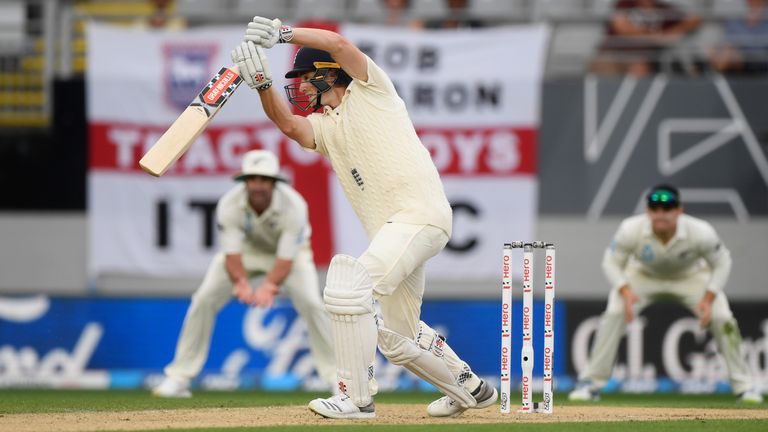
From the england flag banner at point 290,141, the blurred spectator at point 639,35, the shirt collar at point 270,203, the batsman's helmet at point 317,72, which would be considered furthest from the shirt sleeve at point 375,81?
the blurred spectator at point 639,35

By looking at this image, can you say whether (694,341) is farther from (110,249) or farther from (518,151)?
(110,249)

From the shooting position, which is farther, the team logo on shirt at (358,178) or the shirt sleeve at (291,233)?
the shirt sleeve at (291,233)

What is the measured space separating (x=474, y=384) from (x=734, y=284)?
6254 mm

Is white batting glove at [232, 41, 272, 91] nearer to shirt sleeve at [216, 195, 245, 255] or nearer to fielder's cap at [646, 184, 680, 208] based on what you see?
shirt sleeve at [216, 195, 245, 255]

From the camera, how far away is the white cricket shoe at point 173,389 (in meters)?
9.45

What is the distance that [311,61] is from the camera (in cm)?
650

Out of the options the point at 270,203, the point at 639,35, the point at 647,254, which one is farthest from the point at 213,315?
the point at 639,35

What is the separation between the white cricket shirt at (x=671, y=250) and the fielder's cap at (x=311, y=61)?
399 centimetres

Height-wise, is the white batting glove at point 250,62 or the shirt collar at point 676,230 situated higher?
the white batting glove at point 250,62

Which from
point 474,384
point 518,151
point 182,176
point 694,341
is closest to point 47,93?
point 182,176

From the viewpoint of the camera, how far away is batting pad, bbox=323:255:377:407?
243 inches

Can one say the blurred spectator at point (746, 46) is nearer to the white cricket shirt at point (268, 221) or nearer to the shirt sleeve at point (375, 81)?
the white cricket shirt at point (268, 221)

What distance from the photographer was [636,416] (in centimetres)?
709

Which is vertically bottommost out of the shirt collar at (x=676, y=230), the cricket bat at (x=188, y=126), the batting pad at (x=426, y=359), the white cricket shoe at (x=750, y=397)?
the white cricket shoe at (x=750, y=397)
